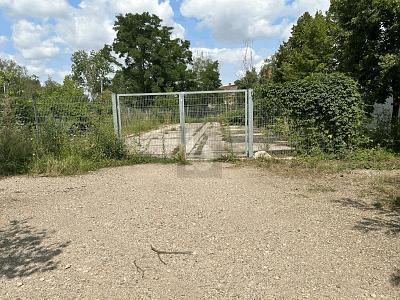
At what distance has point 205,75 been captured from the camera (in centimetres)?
4781

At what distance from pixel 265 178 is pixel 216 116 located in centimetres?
269

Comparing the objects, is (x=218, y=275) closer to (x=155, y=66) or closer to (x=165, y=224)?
(x=165, y=224)

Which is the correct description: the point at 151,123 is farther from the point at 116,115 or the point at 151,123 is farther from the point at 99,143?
the point at 99,143

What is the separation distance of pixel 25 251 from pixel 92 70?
50.9 meters

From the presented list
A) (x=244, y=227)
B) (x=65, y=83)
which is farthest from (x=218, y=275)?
(x=65, y=83)

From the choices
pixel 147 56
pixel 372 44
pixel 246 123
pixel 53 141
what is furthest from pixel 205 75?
pixel 53 141

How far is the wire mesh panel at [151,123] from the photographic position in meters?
9.36

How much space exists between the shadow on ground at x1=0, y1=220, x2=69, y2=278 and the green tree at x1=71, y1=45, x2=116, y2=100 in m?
46.3

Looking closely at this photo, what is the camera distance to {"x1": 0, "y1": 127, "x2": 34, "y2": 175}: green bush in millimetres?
8039

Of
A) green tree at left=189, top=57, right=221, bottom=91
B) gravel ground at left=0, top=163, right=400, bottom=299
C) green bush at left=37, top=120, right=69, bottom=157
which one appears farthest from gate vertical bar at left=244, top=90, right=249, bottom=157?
green tree at left=189, top=57, right=221, bottom=91

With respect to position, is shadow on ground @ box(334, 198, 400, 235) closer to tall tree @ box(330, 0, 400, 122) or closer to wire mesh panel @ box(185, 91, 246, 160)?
wire mesh panel @ box(185, 91, 246, 160)

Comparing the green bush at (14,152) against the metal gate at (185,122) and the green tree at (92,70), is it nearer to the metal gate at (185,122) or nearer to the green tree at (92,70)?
the metal gate at (185,122)

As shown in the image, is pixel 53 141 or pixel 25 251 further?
pixel 53 141

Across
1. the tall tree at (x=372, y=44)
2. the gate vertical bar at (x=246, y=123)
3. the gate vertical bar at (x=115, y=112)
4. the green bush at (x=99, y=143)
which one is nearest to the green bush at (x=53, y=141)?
the green bush at (x=99, y=143)
